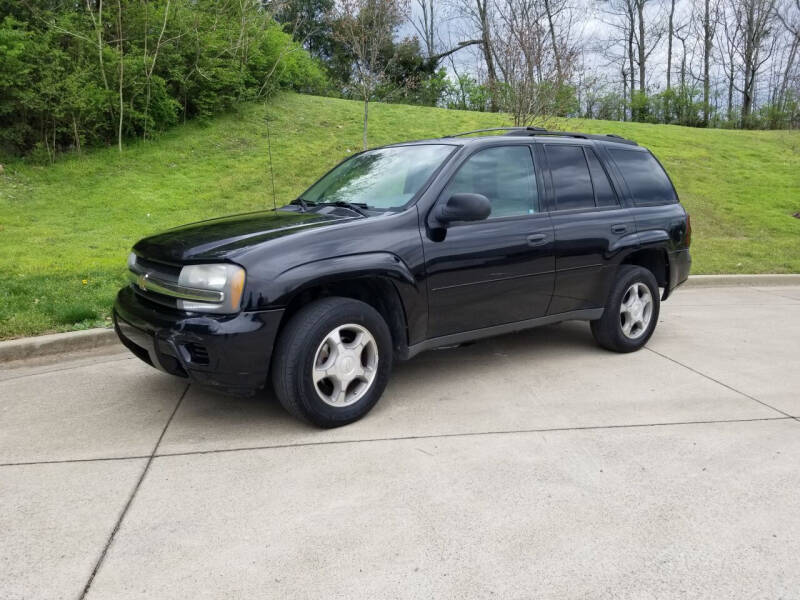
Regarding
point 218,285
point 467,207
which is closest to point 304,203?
point 467,207

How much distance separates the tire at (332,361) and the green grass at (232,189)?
9.81ft

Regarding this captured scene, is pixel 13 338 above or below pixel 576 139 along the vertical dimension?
below

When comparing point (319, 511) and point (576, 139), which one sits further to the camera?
point (576, 139)

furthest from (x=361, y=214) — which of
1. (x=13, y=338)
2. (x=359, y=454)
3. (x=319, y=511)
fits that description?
(x=13, y=338)

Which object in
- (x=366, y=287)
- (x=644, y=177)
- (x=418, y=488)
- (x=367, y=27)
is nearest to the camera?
(x=418, y=488)

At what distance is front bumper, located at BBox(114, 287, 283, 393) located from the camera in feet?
10.8

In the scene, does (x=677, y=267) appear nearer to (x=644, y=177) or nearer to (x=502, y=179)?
(x=644, y=177)

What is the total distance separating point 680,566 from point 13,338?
5105 millimetres

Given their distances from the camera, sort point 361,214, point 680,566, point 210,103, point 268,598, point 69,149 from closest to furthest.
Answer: point 268,598 → point 680,566 → point 361,214 → point 69,149 → point 210,103

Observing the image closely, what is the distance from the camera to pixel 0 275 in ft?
23.3

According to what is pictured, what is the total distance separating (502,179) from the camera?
4.50m

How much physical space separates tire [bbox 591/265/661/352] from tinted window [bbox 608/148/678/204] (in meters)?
0.68

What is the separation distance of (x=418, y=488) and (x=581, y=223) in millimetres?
2680

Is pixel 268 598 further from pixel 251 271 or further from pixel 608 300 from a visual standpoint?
pixel 608 300
